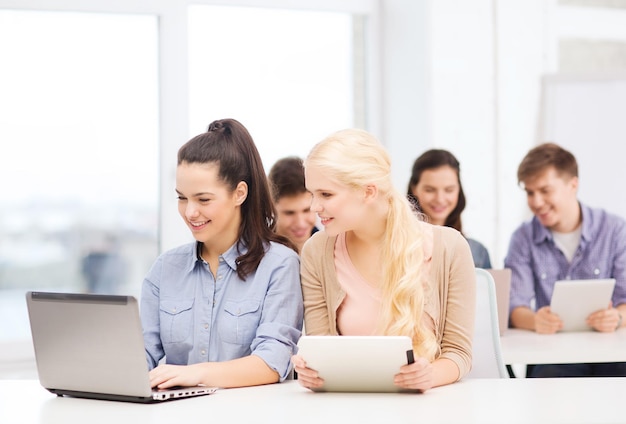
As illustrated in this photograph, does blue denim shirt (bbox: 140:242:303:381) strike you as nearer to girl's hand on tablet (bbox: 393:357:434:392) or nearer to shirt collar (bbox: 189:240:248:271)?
shirt collar (bbox: 189:240:248:271)

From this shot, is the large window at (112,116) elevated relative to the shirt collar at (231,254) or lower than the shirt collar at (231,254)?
elevated

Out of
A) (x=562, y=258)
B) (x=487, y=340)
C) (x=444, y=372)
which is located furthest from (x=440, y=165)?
(x=444, y=372)

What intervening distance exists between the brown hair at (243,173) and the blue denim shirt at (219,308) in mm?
37

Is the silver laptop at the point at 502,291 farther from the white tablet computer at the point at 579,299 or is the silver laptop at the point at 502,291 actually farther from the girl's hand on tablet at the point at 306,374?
the girl's hand on tablet at the point at 306,374

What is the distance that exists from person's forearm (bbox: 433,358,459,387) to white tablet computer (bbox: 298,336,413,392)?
134 mm

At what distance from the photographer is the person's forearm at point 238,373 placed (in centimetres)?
205

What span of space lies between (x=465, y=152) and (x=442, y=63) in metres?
0.51

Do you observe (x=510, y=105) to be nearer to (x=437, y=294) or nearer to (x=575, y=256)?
(x=575, y=256)

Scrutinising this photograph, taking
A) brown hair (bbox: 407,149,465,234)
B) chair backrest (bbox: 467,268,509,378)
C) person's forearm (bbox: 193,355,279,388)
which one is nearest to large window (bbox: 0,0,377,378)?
brown hair (bbox: 407,149,465,234)

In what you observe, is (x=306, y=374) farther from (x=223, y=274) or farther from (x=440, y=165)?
(x=440, y=165)

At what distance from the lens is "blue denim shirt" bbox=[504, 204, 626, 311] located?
11.7 feet

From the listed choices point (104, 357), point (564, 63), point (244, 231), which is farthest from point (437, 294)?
point (564, 63)

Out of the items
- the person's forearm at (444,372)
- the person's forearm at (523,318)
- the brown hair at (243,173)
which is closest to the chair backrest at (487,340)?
the person's forearm at (444,372)

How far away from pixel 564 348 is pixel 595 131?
7.69 feet
